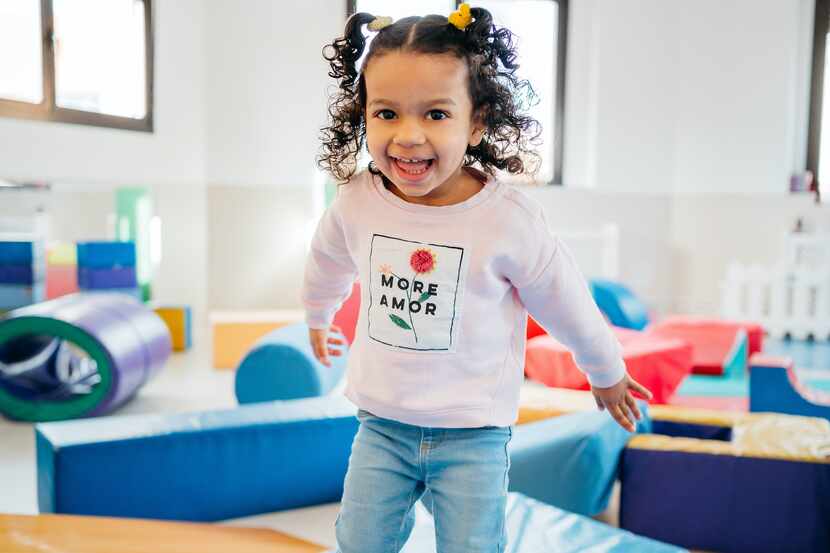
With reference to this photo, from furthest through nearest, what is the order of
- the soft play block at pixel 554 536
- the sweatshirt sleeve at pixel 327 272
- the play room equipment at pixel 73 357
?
the play room equipment at pixel 73 357 → the soft play block at pixel 554 536 → the sweatshirt sleeve at pixel 327 272

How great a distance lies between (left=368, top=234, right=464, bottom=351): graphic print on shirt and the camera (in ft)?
3.76

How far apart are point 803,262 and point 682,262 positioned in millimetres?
954

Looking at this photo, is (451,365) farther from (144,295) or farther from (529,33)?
(529,33)

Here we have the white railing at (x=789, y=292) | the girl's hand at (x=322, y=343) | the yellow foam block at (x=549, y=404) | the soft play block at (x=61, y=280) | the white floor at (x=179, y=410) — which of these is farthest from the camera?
the white railing at (x=789, y=292)

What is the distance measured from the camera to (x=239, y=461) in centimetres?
231

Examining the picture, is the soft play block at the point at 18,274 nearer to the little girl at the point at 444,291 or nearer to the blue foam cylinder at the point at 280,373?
the blue foam cylinder at the point at 280,373

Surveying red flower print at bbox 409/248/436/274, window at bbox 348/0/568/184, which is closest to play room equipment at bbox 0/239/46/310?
red flower print at bbox 409/248/436/274

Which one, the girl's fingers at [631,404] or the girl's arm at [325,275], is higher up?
the girl's arm at [325,275]

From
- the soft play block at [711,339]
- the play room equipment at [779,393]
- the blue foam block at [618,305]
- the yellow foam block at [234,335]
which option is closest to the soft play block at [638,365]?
the play room equipment at [779,393]

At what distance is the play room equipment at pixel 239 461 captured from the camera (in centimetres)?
213

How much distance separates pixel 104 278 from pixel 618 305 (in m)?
3.08

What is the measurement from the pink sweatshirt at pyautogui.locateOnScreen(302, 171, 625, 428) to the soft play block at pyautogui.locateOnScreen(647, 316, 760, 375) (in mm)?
3303

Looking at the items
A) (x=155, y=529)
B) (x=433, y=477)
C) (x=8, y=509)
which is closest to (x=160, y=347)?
(x=8, y=509)

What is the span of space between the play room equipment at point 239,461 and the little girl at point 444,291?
0.98m
